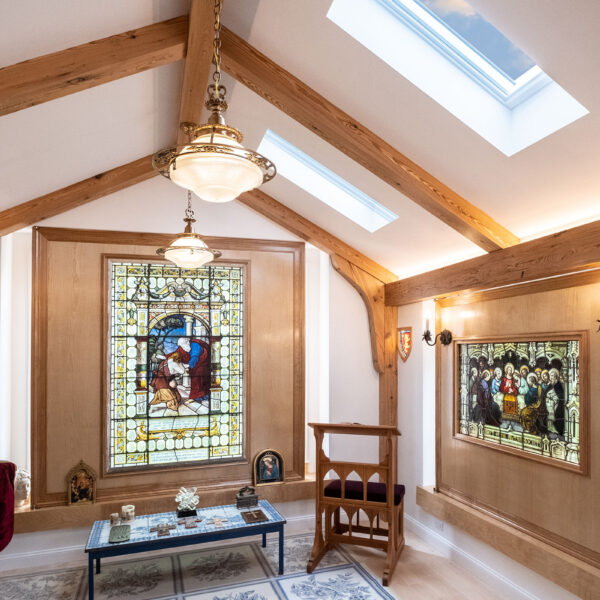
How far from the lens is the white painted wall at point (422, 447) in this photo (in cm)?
394

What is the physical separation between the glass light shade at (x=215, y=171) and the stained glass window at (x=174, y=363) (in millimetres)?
2839

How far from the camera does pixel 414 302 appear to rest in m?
4.72

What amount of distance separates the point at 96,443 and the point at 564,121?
13.7 feet

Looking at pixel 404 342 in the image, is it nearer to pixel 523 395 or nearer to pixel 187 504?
pixel 523 395

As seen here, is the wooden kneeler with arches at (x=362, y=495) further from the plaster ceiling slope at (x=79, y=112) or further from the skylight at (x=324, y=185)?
the plaster ceiling slope at (x=79, y=112)

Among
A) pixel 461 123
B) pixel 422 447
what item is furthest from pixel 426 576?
pixel 461 123

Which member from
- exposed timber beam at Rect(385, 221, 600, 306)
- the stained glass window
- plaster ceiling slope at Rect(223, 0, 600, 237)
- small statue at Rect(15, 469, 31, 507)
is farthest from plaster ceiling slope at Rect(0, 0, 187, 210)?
exposed timber beam at Rect(385, 221, 600, 306)

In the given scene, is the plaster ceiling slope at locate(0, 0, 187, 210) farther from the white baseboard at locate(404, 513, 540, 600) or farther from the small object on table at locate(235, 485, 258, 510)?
the white baseboard at locate(404, 513, 540, 600)

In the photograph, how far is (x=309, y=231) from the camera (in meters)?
4.86

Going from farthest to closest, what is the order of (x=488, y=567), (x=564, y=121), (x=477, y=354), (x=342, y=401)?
(x=342, y=401) → (x=477, y=354) → (x=488, y=567) → (x=564, y=121)

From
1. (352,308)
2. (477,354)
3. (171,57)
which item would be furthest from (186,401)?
(171,57)

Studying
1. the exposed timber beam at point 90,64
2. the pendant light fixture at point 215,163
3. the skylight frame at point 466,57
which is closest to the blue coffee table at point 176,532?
the pendant light fixture at point 215,163

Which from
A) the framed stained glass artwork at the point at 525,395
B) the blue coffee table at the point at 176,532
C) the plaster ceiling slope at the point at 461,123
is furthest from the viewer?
the blue coffee table at the point at 176,532

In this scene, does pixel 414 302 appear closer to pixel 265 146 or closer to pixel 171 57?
pixel 265 146
